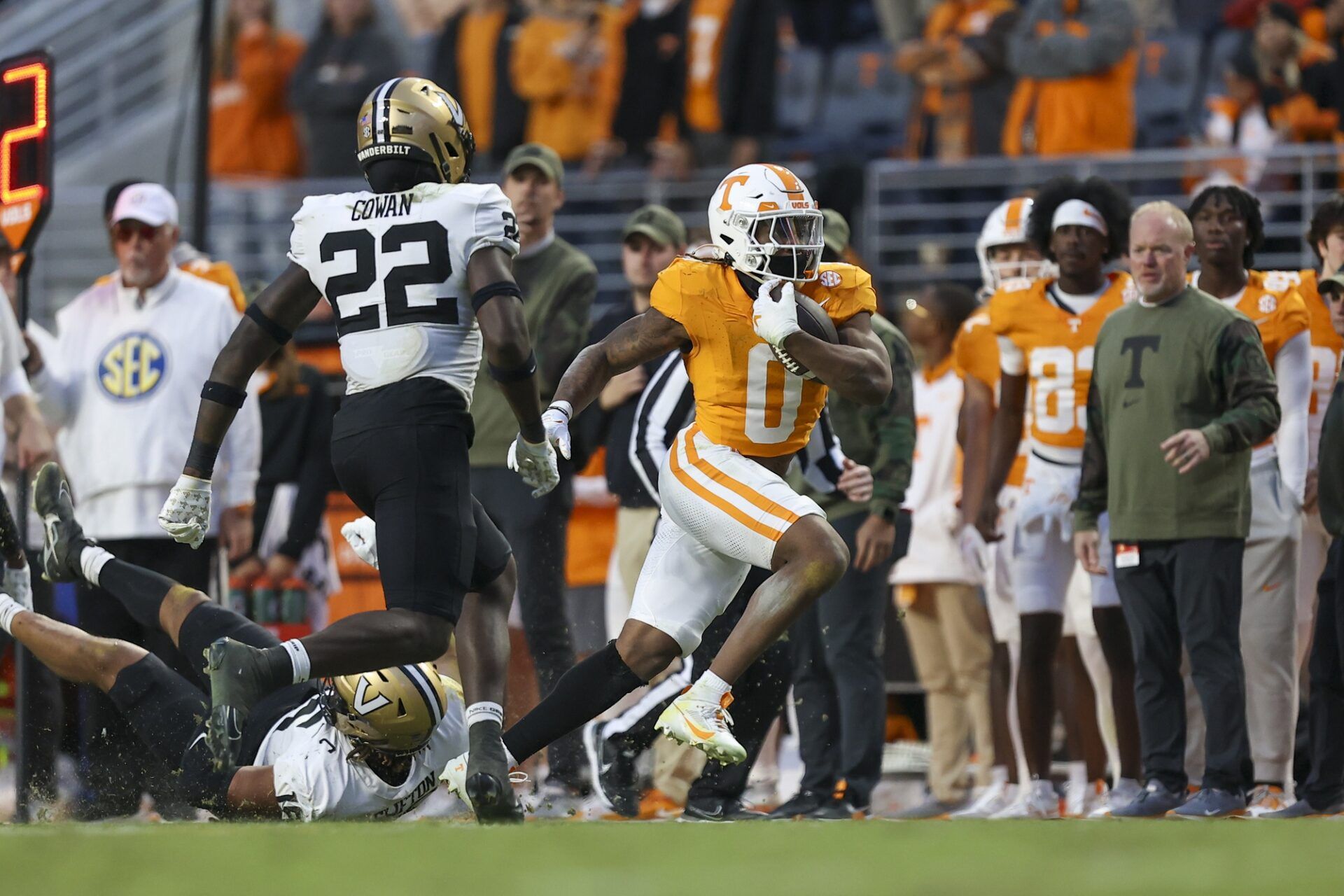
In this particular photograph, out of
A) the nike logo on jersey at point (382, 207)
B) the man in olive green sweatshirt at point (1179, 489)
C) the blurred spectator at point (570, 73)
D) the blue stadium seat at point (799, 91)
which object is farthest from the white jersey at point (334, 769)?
the blue stadium seat at point (799, 91)

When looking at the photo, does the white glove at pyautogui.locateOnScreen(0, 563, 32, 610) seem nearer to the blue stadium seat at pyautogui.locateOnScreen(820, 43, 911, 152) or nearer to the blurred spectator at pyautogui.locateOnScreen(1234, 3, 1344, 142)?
the blurred spectator at pyautogui.locateOnScreen(1234, 3, 1344, 142)

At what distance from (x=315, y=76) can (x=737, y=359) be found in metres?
7.88

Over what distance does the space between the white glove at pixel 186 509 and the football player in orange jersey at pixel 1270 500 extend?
3604 millimetres

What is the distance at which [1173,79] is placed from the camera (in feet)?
43.5

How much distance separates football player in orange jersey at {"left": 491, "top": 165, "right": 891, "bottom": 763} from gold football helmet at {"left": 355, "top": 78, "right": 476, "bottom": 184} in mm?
738

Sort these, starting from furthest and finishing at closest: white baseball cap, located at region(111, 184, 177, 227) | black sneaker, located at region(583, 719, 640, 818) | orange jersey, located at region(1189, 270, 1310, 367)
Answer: white baseball cap, located at region(111, 184, 177, 227)
orange jersey, located at region(1189, 270, 1310, 367)
black sneaker, located at region(583, 719, 640, 818)

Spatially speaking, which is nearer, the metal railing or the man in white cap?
the man in white cap

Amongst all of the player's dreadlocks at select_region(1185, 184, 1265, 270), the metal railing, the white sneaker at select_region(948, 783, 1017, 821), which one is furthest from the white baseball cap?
the metal railing

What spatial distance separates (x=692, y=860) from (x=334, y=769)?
2565 millimetres

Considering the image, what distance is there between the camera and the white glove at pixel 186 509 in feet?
20.7

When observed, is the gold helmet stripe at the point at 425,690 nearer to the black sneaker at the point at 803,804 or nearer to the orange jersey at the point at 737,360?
the orange jersey at the point at 737,360

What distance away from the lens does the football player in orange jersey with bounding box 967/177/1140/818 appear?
26.3 feet

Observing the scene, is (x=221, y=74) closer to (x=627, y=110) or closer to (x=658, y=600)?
(x=627, y=110)

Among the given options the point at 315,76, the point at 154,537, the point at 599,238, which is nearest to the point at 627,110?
the point at 599,238
